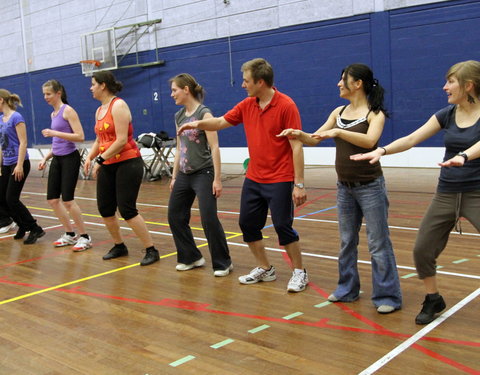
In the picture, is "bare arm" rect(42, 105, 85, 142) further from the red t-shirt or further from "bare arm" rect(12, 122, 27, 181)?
the red t-shirt

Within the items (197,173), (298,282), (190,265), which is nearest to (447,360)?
(298,282)

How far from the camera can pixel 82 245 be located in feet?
20.1

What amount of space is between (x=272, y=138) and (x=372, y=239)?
987 millimetres

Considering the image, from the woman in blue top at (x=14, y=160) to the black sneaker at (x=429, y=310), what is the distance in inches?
181

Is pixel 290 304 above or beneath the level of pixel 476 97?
beneath

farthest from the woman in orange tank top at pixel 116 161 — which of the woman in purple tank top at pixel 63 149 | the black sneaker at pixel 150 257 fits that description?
the woman in purple tank top at pixel 63 149

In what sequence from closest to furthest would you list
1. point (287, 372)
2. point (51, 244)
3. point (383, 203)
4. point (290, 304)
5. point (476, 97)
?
point (287, 372), point (476, 97), point (383, 203), point (290, 304), point (51, 244)

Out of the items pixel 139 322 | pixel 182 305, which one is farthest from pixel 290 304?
pixel 139 322

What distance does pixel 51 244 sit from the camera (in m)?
6.55

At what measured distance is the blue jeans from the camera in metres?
3.64

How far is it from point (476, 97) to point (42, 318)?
122 inches

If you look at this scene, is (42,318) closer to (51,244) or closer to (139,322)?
(139,322)

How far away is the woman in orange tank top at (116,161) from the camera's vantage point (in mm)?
5160

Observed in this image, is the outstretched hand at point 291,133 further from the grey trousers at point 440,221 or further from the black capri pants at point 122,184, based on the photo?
the black capri pants at point 122,184
